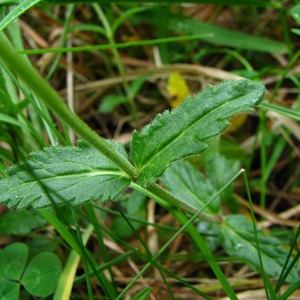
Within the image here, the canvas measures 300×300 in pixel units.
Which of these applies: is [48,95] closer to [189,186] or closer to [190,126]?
[190,126]

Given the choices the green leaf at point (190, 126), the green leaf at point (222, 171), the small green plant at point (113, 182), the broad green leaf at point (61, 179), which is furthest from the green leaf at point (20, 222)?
the green leaf at point (222, 171)

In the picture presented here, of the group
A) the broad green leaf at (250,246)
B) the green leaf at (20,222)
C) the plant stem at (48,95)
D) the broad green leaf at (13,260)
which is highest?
the plant stem at (48,95)

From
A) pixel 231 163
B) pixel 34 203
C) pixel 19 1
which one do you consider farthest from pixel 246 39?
pixel 34 203

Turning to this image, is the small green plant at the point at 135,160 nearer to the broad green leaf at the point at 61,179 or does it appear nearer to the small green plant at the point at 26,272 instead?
the broad green leaf at the point at 61,179

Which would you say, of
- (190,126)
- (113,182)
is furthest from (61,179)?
(190,126)

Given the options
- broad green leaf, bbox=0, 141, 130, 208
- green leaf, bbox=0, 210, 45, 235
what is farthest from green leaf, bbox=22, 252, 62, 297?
broad green leaf, bbox=0, 141, 130, 208

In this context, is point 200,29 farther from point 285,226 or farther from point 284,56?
point 285,226
